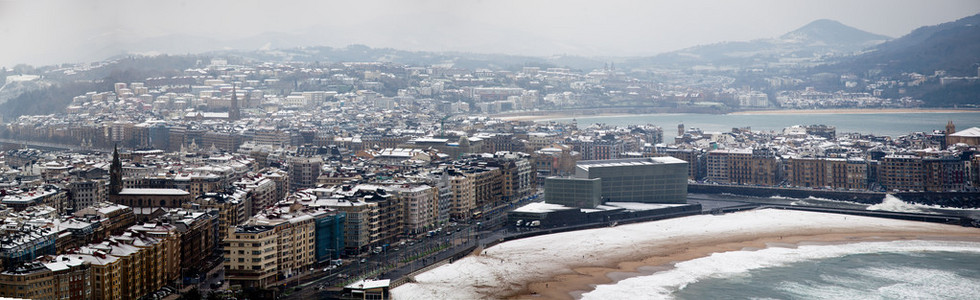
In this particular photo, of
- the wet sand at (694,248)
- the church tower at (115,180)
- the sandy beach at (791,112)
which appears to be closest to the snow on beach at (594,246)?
the wet sand at (694,248)

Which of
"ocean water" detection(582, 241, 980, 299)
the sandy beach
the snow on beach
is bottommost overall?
"ocean water" detection(582, 241, 980, 299)

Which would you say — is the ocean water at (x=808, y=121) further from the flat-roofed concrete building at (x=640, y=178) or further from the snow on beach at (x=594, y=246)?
the snow on beach at (x=594, y=246)

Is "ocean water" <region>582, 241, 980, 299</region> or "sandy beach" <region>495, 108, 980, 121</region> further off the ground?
"sandy beach" <region>495, 108, 980, 121</region>

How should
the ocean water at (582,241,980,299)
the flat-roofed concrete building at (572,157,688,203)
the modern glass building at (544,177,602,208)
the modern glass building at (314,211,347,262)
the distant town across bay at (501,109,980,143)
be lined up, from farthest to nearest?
1. the distant town across bay at (501,109,980,143)
2. the flat-roofed concrete building at (572,157,688,203)
3. the modern glass building at (544,177,602,208)
4. the modern glass building at (314,211,347,262)
5. the ocean water at (582,241,980,299)

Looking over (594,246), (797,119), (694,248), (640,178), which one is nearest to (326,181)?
(640,178)

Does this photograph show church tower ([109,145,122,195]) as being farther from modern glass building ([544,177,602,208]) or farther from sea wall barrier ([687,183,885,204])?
sea wall barrier ([687,183,885,204])

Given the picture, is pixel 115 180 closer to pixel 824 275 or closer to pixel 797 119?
pixel 824 275

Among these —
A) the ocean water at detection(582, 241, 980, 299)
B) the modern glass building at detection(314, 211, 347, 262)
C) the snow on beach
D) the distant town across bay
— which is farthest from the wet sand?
the distant town across bay

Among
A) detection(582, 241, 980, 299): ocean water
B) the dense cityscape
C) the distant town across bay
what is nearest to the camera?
detection(582, 241, 980, 299): ocean water
